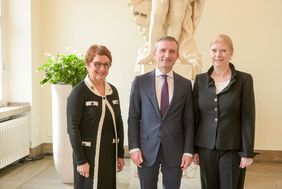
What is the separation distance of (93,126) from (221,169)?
74cm

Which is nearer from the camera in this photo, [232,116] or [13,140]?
[232,116]

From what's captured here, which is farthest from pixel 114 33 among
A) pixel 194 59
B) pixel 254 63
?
pixel 254 63

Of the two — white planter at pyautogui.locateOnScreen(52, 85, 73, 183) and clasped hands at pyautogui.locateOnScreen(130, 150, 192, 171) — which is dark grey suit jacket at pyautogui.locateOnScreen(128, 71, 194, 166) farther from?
white planter at pyautogui.locateOnScreen(52, 85, 73, 183)

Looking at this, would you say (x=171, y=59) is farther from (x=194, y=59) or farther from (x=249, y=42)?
(x=249, y=42)

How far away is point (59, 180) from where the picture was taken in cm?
357

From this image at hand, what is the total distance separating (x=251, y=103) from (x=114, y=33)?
2924 millimetres

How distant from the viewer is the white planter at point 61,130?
10.7 feet

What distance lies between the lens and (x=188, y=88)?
1944 millimetres

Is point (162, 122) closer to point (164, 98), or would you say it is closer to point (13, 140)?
point (164, 98)

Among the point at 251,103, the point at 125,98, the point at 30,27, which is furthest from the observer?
the point at 125,98

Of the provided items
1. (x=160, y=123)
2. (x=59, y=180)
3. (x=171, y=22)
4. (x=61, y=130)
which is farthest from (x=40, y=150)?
(x=160, y=123)

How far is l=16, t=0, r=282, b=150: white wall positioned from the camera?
4.32 metres

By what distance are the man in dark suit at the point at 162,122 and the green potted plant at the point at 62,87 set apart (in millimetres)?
1386

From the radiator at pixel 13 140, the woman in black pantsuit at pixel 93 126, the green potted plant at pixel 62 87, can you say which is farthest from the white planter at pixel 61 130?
the woman in black pantsuit at pixel 93 126
